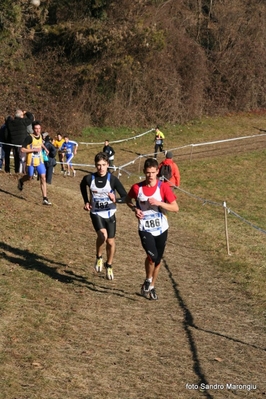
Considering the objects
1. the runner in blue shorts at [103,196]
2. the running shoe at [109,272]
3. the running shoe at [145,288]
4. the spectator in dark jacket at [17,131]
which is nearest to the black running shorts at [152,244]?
the running shoe at [145,288]

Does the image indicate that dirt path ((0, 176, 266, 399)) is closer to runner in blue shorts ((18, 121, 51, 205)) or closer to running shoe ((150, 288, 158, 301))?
running shoe ((150, 288, 158, 301))

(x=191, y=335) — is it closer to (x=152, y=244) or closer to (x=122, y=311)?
(x=122, y=311)

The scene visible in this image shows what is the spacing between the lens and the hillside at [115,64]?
35.8 meters

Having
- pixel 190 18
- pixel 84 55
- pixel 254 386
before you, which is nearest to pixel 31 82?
pixel 84 55

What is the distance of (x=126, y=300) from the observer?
9695 millimetres

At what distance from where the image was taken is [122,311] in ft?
30.0

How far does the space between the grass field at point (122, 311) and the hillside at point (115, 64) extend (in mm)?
18730

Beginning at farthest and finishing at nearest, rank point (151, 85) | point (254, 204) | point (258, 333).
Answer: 1. point (151, 85)
2. point (254, 204)
3. point (258, 333)

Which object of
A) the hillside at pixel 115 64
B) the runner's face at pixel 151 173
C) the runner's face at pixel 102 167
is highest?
the runner's face at pixel 151 173

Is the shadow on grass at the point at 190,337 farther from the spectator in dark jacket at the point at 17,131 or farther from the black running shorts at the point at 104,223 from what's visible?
the spectator in dark jacket at the point at 17,131

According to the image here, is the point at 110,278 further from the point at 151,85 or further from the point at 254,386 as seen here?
the point at 151,85

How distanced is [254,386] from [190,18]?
40943 millimetres

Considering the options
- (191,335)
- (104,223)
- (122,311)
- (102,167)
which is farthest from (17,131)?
(191,335)

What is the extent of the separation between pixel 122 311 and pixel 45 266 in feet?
7.93
